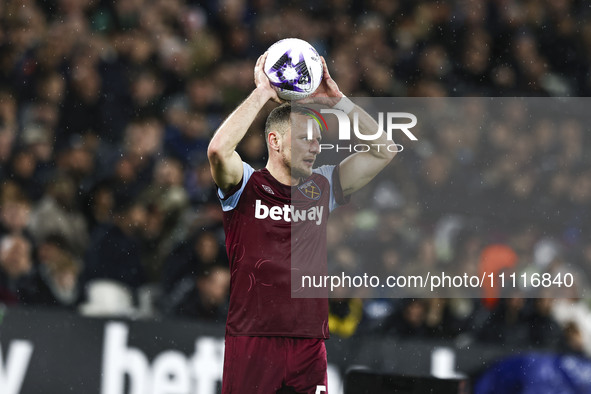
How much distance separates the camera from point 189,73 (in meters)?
7.16

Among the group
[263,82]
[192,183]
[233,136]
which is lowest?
[233,136]

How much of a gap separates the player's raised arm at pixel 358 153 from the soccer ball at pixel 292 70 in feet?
0.47

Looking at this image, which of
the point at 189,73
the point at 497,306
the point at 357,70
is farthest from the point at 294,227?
the point at 357,70

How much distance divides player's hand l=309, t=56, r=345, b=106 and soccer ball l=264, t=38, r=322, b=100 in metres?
0.11

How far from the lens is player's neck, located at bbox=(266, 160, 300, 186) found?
13.0 ft

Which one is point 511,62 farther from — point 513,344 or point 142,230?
point 142,230

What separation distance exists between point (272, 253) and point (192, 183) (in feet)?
9.37

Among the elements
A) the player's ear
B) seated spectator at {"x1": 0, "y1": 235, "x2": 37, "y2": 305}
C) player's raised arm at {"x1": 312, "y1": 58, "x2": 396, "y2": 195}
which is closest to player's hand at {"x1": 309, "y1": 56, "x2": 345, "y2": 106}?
player's raised arm at {"x1": 312, "y1": 58, "x2": 396, "y2": 195}

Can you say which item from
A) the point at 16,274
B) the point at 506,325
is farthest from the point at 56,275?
the point at 506,325

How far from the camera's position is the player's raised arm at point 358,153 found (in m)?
4.02

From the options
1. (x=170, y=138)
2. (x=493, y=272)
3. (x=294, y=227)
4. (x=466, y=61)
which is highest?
(x=466, y=61)

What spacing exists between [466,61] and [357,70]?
119 cm

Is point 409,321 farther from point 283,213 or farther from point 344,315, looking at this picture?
point 283,213

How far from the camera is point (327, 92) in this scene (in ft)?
13.2
